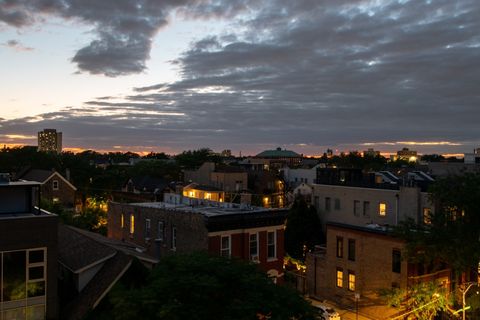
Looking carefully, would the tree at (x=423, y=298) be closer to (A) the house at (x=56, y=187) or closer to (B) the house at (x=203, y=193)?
(B) the house at (x=203, y=193)

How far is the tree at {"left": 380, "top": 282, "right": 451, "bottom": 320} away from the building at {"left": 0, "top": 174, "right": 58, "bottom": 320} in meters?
19.4

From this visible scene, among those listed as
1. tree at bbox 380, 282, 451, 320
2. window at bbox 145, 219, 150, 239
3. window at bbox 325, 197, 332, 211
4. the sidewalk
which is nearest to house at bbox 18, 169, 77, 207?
window at bbox 325, 197, 332, 211

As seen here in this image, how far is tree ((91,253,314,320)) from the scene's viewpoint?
16.2m

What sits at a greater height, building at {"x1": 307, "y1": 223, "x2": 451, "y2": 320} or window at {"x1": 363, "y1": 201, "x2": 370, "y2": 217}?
window at {"x1": 363, "y1": 201, "x2": 370, "y2": 217}

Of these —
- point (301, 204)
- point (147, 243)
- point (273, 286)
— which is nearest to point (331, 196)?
point (301, 204)

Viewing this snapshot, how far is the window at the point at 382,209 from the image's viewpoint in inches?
1954

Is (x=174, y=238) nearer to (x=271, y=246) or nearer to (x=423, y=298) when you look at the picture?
(x=271, y=246)

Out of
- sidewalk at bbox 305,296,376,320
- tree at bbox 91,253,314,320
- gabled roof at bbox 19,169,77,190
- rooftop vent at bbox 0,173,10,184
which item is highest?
rooftop vent at bbox 0,173,10,184

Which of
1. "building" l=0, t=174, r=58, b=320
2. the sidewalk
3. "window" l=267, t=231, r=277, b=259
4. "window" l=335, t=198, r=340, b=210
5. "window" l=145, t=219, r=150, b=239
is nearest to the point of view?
"building" l=0, t=174, r=58, b=320

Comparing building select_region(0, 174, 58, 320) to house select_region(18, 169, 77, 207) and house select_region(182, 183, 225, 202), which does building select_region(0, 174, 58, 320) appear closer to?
house select_region(182, 183, 225, 202)

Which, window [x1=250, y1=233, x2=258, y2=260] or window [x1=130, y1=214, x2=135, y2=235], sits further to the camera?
window [x1=130, y1=214, x2=135, y2=235]

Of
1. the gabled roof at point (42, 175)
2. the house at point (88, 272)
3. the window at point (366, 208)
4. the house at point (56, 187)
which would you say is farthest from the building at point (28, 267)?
the gabled roof at point (42, 175)

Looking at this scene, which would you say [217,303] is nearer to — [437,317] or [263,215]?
[263,215]

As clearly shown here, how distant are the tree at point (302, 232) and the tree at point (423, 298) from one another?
22776 mm
